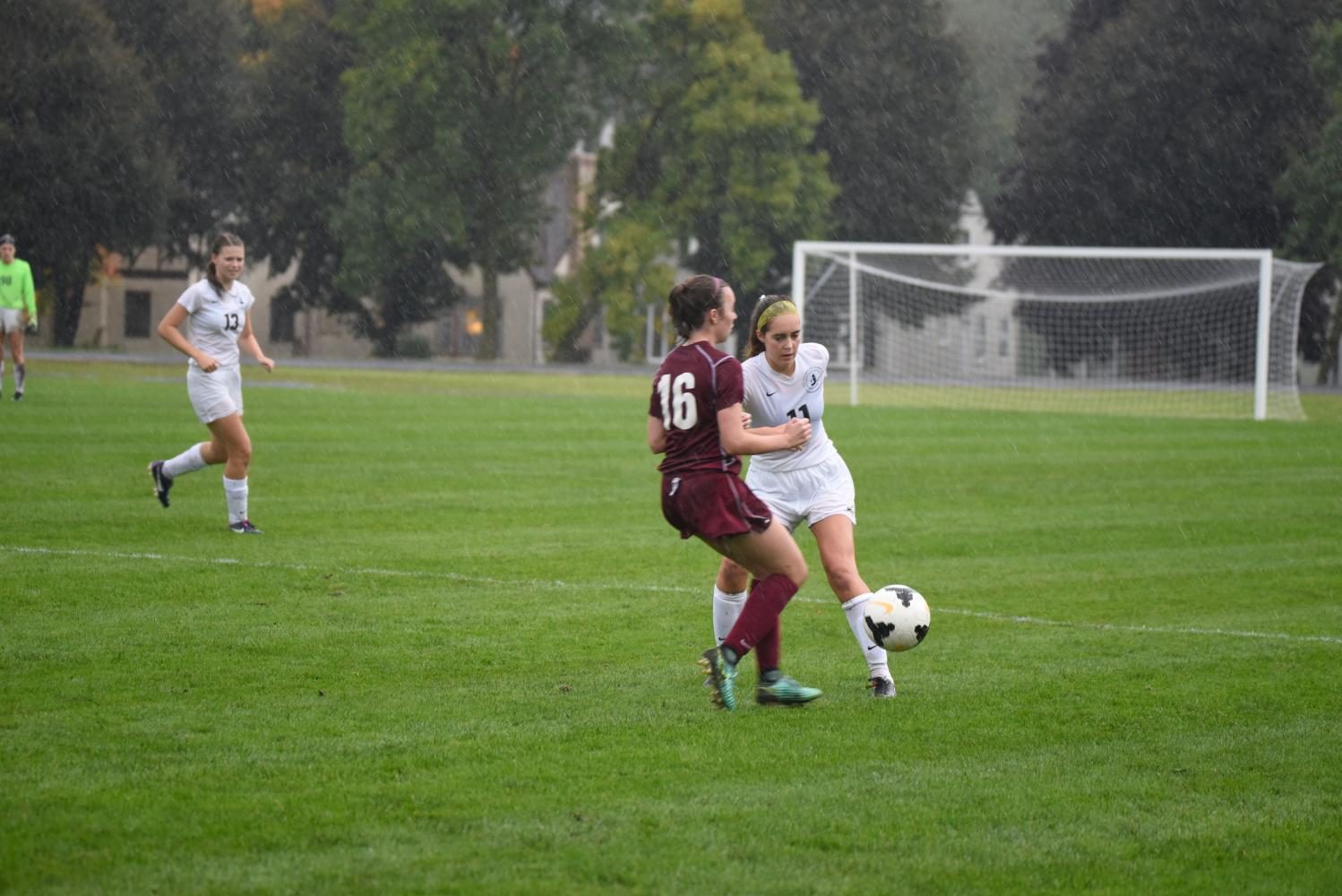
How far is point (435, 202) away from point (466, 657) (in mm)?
53373

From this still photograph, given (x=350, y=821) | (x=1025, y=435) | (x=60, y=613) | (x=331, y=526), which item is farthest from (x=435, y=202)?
(x=350, y=821)

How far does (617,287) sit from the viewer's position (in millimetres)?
61406

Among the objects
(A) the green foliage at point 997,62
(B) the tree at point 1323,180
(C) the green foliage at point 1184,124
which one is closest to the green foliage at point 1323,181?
(B) the tree at point 1323,180

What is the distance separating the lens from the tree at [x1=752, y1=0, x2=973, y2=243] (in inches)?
2537

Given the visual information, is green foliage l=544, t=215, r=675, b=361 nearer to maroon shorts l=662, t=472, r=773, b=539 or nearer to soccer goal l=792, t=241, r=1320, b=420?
soccer goal l=792, t=241, r=1320, b=420

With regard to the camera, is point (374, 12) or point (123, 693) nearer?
point (123, 693)

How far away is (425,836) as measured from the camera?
17.2ft

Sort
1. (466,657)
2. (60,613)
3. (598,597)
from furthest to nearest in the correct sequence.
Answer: (598,597)
(60,613)
(466,657)

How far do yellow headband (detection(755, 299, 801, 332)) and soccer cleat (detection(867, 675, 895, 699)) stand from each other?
1670mm

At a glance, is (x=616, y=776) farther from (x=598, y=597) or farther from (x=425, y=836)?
(x=598, y=597)

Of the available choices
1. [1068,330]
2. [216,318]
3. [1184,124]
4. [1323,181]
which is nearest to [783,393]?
[216,318]

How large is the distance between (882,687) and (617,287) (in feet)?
178

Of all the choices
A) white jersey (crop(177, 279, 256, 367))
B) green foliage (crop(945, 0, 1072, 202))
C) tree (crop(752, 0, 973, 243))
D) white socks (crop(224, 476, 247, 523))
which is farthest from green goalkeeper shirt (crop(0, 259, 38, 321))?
green foliage (crop(945, 0, 1072, 202))

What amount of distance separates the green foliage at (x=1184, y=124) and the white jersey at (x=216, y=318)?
4578cm
